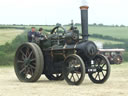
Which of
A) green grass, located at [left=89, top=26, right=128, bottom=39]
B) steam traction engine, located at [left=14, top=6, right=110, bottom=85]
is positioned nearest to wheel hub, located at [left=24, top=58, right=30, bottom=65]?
steam traction engine, located at [left=14, top=6, right=110, bottom=85]

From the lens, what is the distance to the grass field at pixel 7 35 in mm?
42569

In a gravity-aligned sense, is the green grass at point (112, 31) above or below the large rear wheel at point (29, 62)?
below

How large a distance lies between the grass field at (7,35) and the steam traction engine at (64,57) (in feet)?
89.0

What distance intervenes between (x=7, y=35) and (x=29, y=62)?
1277 inches

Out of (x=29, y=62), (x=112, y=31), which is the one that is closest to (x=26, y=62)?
(x=29, y=62)

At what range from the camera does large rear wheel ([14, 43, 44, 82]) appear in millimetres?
13211

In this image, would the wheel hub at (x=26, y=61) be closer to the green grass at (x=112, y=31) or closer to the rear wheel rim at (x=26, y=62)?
the rear wheel rim at (x=26, y=62)

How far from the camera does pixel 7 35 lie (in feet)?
149

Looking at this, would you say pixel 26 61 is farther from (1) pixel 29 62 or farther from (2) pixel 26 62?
(1) pixel 29 62

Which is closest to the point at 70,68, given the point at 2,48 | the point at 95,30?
the point at 2,48

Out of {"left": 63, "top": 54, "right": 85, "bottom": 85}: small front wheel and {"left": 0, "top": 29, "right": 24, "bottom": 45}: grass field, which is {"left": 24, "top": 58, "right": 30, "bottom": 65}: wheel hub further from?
{"left": 0, "top": 29, "right": 24, "bottom": 45}: grass field

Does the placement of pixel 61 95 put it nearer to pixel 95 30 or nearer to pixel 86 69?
pixel 86 69
